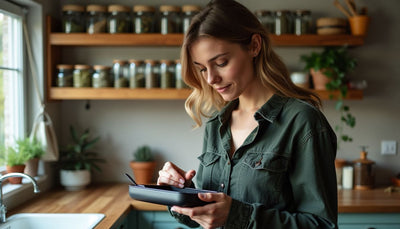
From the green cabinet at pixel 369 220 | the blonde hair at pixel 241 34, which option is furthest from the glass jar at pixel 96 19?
the green cabinet at pixel 369 220

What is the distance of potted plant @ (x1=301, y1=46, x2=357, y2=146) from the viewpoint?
2.63m

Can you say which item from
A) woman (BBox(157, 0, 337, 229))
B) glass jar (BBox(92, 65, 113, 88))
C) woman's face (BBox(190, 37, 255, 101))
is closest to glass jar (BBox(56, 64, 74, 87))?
glass jar (BBox(92, 65, 113, 88))

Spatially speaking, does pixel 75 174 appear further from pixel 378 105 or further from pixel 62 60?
pixel 378 105

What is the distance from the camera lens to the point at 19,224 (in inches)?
78.7

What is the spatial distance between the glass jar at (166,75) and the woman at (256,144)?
115cm

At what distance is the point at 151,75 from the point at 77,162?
0.78m

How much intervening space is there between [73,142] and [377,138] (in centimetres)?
219

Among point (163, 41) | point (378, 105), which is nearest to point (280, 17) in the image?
point (163, 41)

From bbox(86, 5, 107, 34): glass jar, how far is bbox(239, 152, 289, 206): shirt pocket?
1.74m

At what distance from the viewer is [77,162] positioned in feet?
8.99

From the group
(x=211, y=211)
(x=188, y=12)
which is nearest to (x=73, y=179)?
(x=188, y=12)

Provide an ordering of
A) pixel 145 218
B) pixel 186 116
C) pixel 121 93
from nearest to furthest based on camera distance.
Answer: pixel 145 218, pixel 121 93, pixel 186 116

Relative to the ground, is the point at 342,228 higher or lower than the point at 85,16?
lower

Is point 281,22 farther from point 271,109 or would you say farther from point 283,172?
point 283,172
